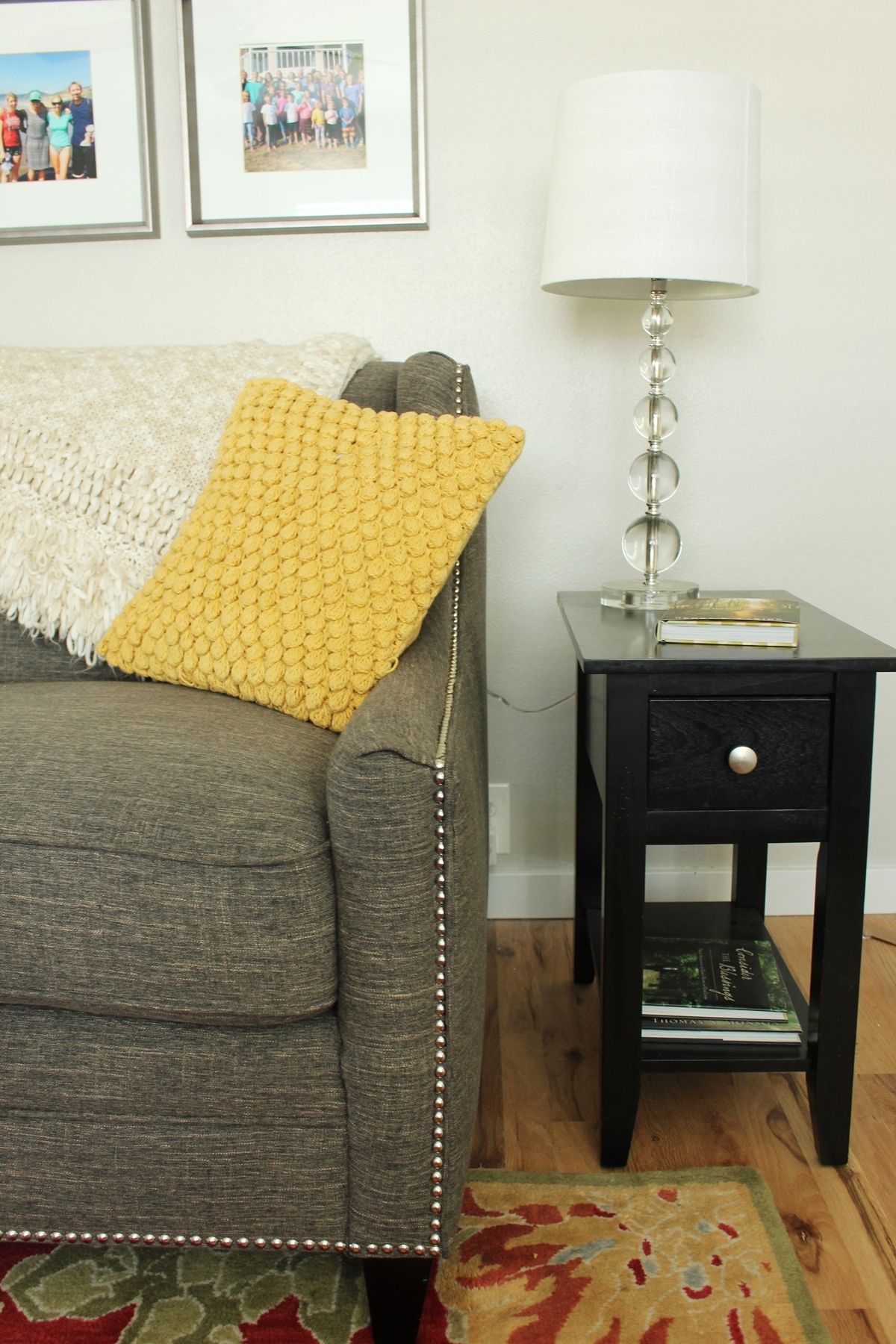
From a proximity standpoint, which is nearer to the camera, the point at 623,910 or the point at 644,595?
the point at 623,910

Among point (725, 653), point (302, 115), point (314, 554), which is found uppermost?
point (302, 115)

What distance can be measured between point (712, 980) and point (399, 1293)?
56 cm

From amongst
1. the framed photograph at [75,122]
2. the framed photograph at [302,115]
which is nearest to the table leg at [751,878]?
the framed photograph at [302,115]

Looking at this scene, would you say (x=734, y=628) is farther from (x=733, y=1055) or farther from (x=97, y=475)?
(x=97, y=475)

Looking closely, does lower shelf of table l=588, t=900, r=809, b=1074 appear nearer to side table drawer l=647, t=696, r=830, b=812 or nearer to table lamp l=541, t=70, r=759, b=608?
side table drawer l=647, t=696, r=830, b=812

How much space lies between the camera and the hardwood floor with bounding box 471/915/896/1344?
1.13 metres

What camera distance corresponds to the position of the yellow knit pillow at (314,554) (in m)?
1.21

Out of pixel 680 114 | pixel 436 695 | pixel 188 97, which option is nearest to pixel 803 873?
pixel 436 695

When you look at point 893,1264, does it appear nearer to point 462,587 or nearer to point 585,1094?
point 585,1094

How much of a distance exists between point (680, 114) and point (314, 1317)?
1364 millimetres

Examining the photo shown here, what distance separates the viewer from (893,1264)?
1122 mm

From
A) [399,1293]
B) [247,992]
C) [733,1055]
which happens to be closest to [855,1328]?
[733,1055]

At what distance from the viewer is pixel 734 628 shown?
1252mm

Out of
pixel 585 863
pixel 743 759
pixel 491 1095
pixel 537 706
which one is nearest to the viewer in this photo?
pixel 743 759
